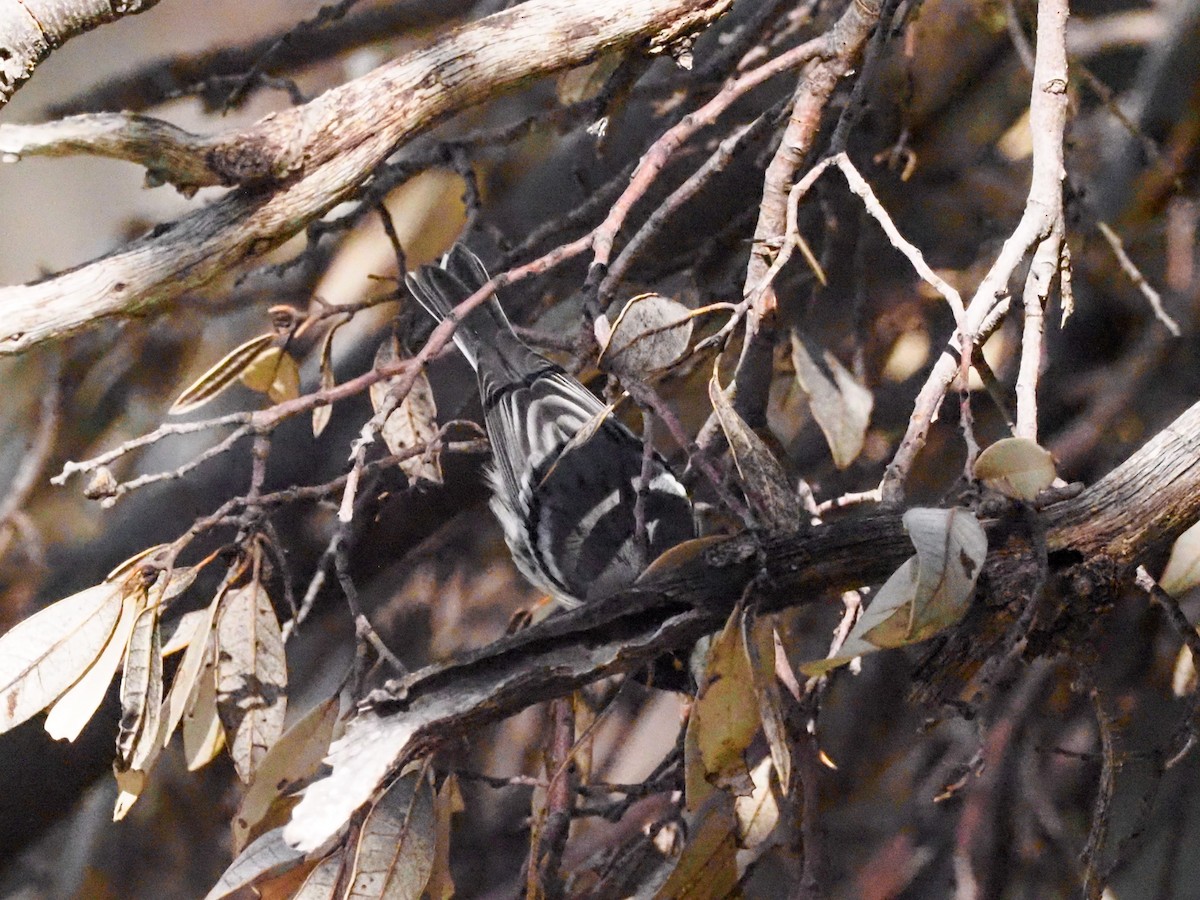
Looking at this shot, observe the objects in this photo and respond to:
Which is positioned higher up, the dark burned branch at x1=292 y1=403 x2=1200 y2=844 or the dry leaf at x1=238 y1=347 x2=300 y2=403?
the dry leaf at x1=238 y1=347 x2=300 y2=403

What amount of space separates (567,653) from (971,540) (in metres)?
0.33

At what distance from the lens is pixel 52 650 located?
0.95 metres

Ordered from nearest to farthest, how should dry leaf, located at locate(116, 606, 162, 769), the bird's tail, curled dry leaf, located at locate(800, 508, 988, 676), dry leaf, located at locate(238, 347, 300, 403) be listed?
curled dry leaf, located at locate(800, 508, 988, 676)
dry leaf, located at locate(116, 606, 162, 769)
dry leaf, located at locate(238, 347, 300, 403)
the bird's tail

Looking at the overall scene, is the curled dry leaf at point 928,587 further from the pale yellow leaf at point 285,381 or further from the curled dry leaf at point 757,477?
the pale yellow leaf at point 285,381

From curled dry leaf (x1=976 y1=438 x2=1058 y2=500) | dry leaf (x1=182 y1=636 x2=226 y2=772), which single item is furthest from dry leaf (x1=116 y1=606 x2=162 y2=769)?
curled dry leaf (x1=976 y1=438 x2=1058 y2=500)

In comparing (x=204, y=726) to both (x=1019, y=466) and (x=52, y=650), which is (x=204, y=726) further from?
(x=1019, y=466)

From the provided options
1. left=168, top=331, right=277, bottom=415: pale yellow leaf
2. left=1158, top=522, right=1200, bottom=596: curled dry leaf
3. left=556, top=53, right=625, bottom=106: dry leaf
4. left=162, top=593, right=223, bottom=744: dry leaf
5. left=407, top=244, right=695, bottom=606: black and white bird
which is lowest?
left=1158, top=522, right=1200, bottom=596: curled dry leaf

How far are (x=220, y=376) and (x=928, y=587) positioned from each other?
0.84 m

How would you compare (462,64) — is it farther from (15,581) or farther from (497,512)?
(15,581)

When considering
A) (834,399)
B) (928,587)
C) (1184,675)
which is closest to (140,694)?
(928,587)

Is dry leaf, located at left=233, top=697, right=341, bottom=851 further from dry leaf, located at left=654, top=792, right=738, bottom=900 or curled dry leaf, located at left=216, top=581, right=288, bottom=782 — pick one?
dry leaf, located at left=654, top=792, right=738, bottom=900

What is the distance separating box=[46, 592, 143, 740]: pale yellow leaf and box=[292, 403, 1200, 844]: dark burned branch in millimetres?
298

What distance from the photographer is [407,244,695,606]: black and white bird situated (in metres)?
1.45

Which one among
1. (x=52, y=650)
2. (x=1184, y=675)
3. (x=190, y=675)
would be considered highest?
(x=52, y=650)
